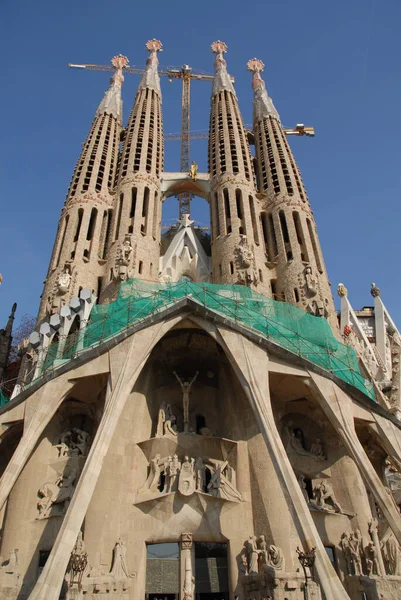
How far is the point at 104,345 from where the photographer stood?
14.6 meters

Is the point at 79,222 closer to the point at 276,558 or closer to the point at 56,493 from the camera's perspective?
the point at 56,493

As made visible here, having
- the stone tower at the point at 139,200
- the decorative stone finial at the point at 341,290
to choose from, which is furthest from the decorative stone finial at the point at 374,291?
the stone tower at the point at 139,200

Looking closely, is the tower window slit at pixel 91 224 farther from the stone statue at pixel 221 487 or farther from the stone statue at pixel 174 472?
the stone statue at pixel 221 487

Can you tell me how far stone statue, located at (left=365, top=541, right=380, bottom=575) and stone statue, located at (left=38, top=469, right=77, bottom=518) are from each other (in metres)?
8.26

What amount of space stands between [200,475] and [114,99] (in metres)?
23.5

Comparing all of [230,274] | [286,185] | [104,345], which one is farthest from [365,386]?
[286,185]

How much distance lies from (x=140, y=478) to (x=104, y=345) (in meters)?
4.25

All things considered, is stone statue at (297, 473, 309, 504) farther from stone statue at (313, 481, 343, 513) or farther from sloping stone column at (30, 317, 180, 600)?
sloping stone column at (30, 317, 180, 600)

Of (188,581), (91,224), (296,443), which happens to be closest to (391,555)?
(296,443)

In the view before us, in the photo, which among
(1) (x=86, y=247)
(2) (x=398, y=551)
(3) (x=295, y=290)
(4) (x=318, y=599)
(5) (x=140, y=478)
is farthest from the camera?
(1) (x=86, y=247)

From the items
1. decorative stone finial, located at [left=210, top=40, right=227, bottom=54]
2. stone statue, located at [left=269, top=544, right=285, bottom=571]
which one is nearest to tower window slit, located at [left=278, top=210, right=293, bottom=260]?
stone statue, located at [left=269, top=544, right=285, bottom=571]

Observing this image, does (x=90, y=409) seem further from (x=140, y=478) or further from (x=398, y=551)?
(x=398, y=551)

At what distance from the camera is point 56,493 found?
14023 mm

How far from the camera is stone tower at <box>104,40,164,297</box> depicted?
19547 millimetres
